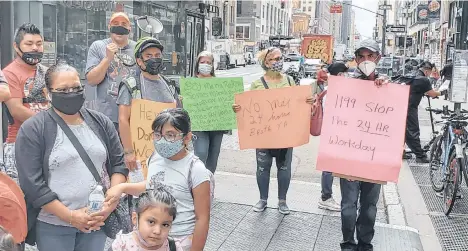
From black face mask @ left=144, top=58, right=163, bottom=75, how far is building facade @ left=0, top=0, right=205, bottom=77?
268 centimetres

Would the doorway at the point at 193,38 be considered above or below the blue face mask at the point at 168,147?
above

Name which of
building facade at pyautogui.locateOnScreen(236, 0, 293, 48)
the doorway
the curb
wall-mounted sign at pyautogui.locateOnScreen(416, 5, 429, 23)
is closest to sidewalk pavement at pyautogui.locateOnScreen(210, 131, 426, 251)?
the curb

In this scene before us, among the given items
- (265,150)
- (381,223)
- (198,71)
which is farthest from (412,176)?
(198,71)

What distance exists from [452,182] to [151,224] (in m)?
4.74

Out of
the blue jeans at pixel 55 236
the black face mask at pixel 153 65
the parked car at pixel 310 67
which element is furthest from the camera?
the parked car at pixel 310 67

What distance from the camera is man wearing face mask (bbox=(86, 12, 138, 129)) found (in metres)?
4.60

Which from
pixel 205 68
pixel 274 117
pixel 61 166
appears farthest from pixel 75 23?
pixel 61 166

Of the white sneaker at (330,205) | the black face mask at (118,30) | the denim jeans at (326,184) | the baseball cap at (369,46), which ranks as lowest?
the white sneaker at (330,205)

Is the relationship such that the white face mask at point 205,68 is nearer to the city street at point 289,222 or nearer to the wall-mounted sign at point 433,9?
the city street at point 289,222

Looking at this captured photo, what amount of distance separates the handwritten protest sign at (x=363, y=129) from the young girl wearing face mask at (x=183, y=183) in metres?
1.87

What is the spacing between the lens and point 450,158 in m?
6.47

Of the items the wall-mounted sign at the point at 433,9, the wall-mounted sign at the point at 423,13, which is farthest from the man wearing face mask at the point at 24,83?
the wall-mounted sign at the point at 423,13

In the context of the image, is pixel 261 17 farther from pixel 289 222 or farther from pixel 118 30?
pixel 118 30

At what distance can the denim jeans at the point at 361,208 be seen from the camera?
457 centimetres
